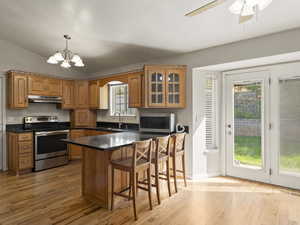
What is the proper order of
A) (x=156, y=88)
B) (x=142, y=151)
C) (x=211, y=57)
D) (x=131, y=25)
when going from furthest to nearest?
(x=156, y=88) → (x=211, y=57) → (x=131, y=25) → (x=142, y=151)

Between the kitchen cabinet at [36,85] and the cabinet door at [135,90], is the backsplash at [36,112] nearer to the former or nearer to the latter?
the kitchen cabinet at [36,85]

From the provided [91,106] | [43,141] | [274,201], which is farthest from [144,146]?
[91,106]

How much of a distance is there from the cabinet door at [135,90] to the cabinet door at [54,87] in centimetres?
196

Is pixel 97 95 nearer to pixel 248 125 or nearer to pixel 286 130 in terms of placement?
pixel 248 125

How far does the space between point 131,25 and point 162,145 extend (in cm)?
197

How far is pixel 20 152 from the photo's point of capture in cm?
403

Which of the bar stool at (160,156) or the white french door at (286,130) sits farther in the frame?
the white french door at (286,130)

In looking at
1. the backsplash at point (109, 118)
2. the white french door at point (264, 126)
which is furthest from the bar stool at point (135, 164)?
the backsplash at point (109, 118)

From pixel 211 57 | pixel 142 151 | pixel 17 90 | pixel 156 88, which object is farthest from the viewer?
pixel 17 90

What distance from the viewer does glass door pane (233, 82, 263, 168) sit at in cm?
364

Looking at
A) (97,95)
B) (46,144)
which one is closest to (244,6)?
(97,95)

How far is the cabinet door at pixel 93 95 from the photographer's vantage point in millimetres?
5160

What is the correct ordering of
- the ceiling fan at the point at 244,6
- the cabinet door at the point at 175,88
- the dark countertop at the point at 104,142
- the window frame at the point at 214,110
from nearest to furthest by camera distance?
1. the ceiling fan at the point at 244,6
2. the dark countertop at the point at 104,142
3. the cabinet door at the point at 175,88
4. the window frame at the point at 214,110

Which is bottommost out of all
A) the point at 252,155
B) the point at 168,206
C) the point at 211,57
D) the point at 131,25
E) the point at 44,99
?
the point at 168,206
